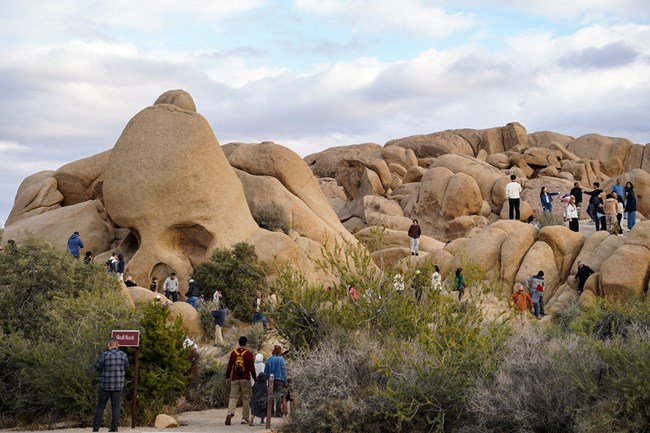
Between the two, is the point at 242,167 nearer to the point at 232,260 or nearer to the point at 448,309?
the point at 232,260

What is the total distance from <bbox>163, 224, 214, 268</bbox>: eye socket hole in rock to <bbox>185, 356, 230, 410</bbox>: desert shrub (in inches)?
557

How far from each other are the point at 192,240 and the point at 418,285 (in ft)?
57.9

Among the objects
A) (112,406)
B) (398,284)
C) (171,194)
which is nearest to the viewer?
(112,406)

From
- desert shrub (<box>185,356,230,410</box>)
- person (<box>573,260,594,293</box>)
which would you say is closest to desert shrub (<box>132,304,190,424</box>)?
desert shrub (<box>185,356,230,410</box>)

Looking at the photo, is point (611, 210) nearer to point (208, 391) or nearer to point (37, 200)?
point (208, 391)

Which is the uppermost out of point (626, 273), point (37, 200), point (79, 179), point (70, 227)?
point (79, 179)

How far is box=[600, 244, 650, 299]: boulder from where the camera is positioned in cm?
3067

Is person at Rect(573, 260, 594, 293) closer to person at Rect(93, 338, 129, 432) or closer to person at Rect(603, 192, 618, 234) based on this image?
person at Rect(603, 192, 618, 234)

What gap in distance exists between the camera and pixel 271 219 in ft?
128

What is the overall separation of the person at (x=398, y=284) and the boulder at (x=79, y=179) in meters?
25.0

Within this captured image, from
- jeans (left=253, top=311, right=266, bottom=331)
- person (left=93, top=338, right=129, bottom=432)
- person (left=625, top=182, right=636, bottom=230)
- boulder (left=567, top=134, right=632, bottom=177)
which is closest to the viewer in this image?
person (left=93, top=338, right=129, bottom=432)

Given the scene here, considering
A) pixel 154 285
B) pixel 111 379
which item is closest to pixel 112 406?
pixel 111 379

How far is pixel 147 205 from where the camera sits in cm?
3478

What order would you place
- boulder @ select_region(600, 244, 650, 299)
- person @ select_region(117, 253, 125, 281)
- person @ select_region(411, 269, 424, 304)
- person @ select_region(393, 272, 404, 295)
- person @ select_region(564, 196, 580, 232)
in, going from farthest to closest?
person @ select_region(564, 196, 580, 232) → person @ select_region(117, 253, 125, 281) → boulder @ select_region(600, 244, 650, 299) → person @ select_region(411, 269, 424, 304) → person @ select_region(393, 272, 404, 295)
